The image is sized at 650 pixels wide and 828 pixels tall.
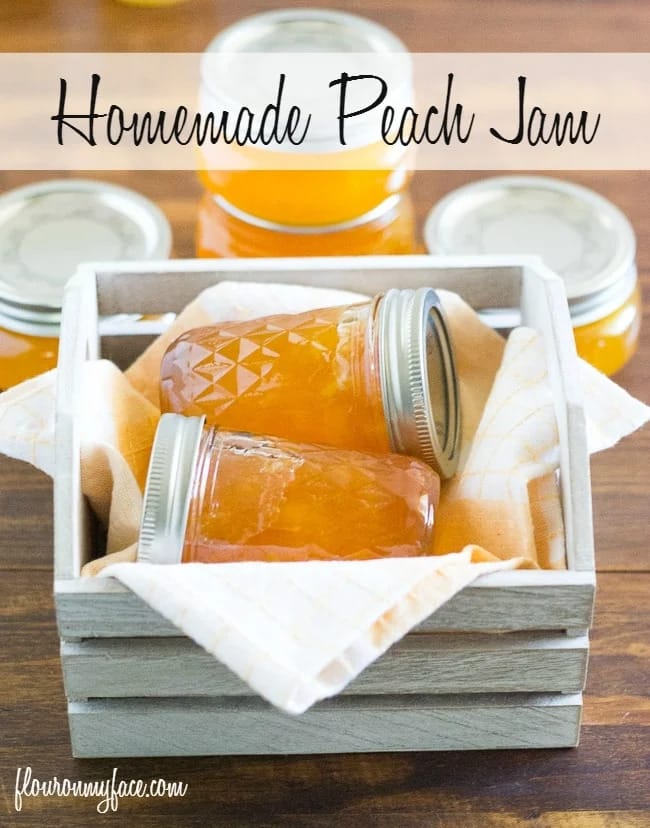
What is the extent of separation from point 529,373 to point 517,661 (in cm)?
16

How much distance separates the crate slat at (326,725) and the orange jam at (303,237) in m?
0.40

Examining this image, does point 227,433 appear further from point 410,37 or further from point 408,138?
point 410,37

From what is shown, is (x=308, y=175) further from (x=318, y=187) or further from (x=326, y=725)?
(x=326, y=725)

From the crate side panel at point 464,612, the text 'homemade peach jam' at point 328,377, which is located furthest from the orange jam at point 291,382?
Answer: the crate side panel at point 464,612

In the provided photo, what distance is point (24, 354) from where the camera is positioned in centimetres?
88

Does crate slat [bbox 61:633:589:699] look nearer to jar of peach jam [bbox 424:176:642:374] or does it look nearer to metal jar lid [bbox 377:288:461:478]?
metal jar lid [bbox 377:288:461:478]

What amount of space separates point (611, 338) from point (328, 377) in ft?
0.91

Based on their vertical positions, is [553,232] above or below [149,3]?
below

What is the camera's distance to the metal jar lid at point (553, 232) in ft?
2.89

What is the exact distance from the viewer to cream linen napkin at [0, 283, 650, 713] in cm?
56

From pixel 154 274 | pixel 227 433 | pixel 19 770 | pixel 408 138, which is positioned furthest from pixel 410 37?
pixel 19 770

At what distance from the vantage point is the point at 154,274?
75cm
